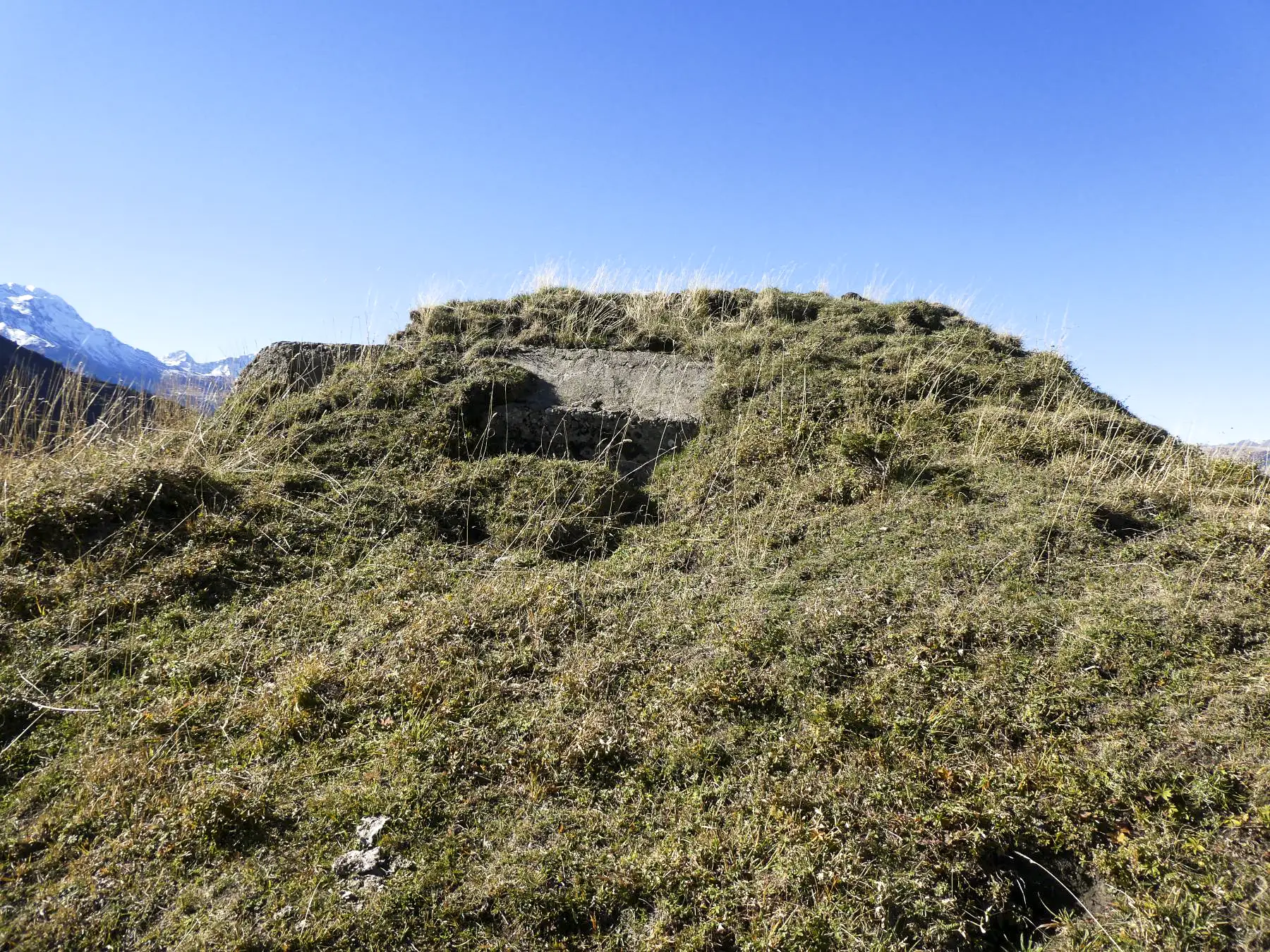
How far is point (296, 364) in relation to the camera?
32.7ft

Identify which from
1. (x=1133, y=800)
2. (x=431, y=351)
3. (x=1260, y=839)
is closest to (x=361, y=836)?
(x=1133, y=800)

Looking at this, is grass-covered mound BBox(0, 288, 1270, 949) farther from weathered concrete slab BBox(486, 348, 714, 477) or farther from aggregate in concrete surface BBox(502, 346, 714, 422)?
aggregate in concrete surface BBox(502, 346, 714, 422)

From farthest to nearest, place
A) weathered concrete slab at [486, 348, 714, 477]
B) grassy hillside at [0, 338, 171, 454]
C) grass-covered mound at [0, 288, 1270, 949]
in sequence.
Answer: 1. weathered concrete slab at [486, 348, 714, 477]
2. grassy hillside at [0, 338, 171, 454]
3. grass-covered mound at [0, 288, 1270, 949]

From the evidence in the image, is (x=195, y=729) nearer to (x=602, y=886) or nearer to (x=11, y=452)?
(x=602, y=886)

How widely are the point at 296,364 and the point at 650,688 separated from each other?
792cm

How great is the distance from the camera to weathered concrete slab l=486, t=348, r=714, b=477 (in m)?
9.05

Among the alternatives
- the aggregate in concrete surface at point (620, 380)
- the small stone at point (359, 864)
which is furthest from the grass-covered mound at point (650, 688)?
the aggregate in concrete surface at point (620, 380)

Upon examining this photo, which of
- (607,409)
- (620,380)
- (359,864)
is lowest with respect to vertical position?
(359,864)

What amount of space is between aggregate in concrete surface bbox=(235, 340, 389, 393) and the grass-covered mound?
1455 mm

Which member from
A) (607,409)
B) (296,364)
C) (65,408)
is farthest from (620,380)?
(65,408)

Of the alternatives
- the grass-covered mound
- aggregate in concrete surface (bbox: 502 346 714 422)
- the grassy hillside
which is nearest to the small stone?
the grass-covered mound

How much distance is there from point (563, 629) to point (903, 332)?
792cm

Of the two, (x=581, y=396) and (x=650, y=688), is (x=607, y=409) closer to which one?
(x=581, y=396)

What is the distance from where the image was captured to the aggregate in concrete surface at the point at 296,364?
974cm
